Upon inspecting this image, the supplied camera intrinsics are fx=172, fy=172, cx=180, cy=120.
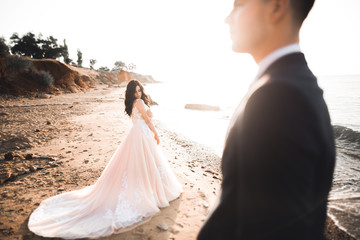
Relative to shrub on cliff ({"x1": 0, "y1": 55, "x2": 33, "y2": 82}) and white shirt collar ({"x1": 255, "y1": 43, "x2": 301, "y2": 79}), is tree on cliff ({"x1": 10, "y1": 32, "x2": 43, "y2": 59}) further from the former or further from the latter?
white shirt collar ({"x1": 255, "y1": 43, "x2": 301, "y2": 79})

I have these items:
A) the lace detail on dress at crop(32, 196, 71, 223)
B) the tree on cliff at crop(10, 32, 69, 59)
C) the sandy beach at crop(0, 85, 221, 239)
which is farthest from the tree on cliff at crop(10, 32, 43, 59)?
the lace detail on dress at crop(32, 196, 71, 223)

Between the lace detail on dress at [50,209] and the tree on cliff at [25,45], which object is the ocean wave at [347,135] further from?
the tree on cliff at [25,45]

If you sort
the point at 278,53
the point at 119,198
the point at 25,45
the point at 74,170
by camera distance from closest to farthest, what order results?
1. the point at 278,53
2. the point at 119,198
3. the point at 74,170
4. the point at 25,45

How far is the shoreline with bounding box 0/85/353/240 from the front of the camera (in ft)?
11.3

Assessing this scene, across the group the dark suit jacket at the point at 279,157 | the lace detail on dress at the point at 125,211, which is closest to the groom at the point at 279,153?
the dark suit jacket at the point at 279,157

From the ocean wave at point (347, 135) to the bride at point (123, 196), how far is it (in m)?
12.3

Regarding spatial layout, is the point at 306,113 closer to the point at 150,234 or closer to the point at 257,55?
the point at 257,55

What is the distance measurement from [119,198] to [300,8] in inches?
155

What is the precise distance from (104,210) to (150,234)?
1.08 metres

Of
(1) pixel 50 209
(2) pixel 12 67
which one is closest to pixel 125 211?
(1) pixel 50 209

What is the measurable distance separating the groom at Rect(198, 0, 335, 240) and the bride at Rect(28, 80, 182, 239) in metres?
3.05

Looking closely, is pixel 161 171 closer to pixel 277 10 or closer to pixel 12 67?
pixel 277 10

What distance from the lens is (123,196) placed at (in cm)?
361

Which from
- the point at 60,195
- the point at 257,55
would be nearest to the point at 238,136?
the point at 257,55
